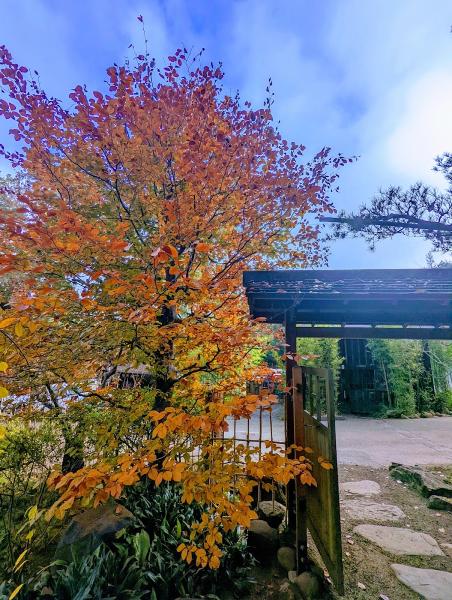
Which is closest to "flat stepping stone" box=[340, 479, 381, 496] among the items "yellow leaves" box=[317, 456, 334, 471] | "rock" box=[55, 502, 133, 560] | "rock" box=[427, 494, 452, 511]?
"rock" box=[427, 494, 452, 511]

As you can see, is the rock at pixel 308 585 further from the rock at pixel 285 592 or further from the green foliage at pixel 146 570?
the green foliage at pixel 146 570

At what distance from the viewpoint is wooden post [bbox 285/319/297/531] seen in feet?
11.2

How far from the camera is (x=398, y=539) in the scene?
3.50 meters

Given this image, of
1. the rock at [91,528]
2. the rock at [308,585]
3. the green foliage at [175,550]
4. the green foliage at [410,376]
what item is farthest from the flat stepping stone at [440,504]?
the green foliage at [410,376]

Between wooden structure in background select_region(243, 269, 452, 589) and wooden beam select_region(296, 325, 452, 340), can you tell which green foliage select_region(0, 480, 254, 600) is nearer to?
wooden structure in background select_region(243, 269, 452, 589)

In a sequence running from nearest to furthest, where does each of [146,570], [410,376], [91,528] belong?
[146,570] → [91,528] → [410,376]

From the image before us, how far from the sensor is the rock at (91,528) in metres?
2.68

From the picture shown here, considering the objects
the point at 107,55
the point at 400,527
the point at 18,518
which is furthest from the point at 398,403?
the point at 107,55

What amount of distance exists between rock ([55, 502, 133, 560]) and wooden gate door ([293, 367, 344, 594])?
1883 millimetres

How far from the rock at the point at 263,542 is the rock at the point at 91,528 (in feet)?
4.58

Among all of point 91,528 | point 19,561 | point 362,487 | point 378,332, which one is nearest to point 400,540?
point 362,487

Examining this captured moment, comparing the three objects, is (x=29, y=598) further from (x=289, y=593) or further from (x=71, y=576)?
(x=289, y=593)

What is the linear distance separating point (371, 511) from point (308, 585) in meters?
2.31

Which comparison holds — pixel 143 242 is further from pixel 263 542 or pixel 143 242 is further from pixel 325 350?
pixel 325 350
